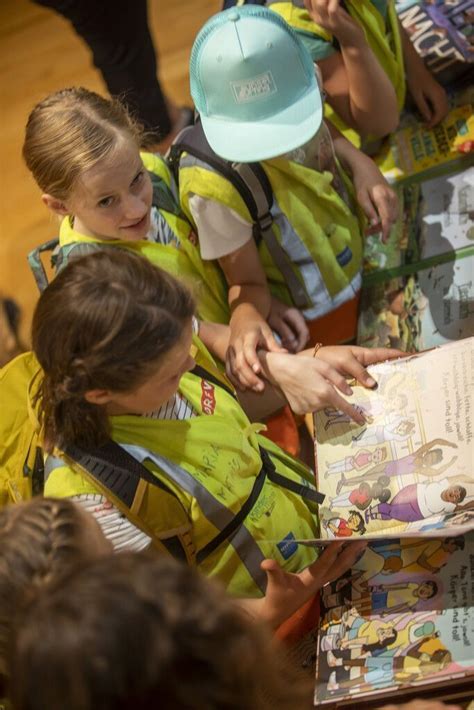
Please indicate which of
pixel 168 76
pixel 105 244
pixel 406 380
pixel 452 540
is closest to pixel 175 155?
pixel 105 244

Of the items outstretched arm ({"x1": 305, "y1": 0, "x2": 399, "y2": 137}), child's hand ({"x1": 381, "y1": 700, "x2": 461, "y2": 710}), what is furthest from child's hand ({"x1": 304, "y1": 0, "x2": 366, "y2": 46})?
child's hand ({"x1": 381, "y1": 700, "x2": 461, "y2": 710})

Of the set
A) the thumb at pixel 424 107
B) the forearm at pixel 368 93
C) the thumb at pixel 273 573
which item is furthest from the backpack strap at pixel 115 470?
the thumb at pixel 424 107

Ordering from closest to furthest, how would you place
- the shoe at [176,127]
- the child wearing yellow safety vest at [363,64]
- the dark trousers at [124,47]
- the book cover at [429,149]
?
the child wearing yellow safety vest at [363,64] → the book cover at [429,149] → the dark trousers at [124,47] → the shoe at [176,127]

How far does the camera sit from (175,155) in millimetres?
1404

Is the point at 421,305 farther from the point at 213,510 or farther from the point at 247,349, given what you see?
the point at 213,510

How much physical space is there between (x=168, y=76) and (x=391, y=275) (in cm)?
144

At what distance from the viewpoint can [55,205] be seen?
1.32 m

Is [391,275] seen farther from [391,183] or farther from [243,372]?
[243,372]

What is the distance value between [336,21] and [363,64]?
90 millimetres

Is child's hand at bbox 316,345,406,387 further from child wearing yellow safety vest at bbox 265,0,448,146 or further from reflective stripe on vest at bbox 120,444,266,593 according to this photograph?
child wearing yellow safety vest at bbox 265,0,448,146

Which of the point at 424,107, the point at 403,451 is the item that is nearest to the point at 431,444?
the point at 403,451

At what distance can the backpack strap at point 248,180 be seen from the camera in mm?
1312

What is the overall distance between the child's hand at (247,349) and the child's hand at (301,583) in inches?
12.1

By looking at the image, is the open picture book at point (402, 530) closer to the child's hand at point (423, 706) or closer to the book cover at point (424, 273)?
the child's hand at point (423, 706)
